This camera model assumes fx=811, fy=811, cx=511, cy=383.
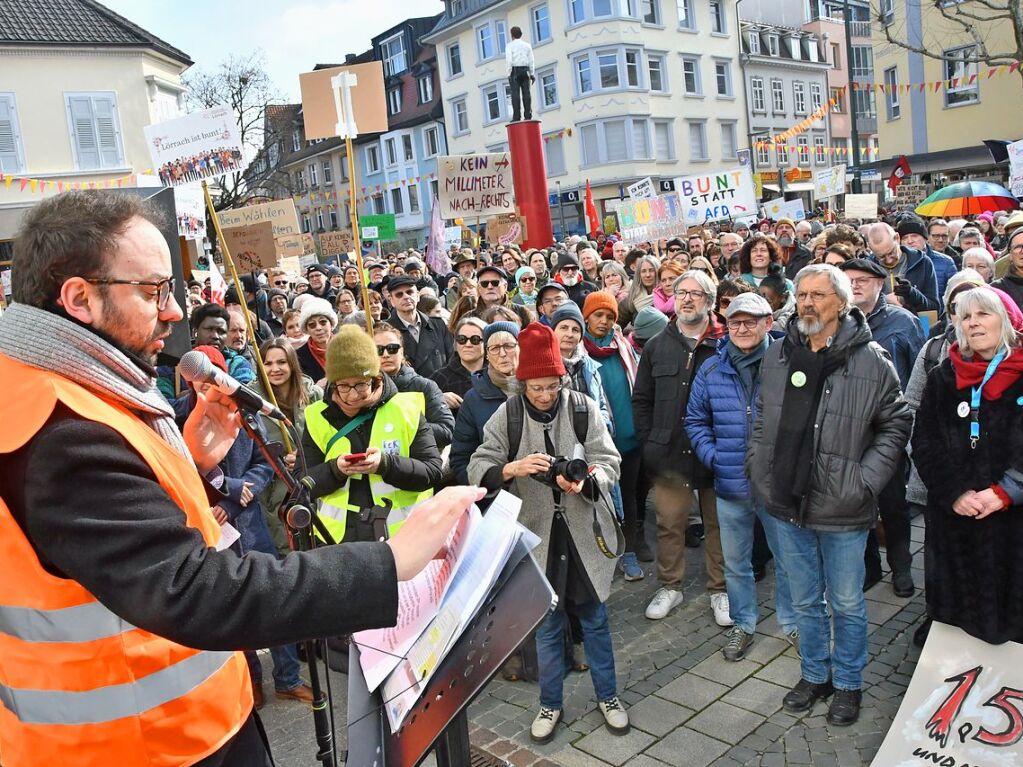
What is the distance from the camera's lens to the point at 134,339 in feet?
5.55

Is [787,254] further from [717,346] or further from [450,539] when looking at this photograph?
[450,539]

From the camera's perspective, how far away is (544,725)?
3938mm

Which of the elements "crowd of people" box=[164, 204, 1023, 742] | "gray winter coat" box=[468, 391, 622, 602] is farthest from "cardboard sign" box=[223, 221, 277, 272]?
"gray winter coat" box=[468, 391, 622, 602]

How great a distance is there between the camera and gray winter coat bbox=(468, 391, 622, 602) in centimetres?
393

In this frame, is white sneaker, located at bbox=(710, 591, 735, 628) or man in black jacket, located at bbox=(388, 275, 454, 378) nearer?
white sneaker, located at bbox=(710, 591, 735, 628)

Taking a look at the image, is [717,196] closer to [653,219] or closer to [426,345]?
[653,219]

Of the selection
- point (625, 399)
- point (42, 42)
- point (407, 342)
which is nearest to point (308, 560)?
point (625, 399)

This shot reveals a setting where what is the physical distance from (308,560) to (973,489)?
3.20 meters

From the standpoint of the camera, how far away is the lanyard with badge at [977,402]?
3607 millimetres

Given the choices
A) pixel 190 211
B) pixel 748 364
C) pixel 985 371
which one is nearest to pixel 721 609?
pixel 748 364

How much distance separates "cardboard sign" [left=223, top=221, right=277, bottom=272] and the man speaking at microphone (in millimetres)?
9498

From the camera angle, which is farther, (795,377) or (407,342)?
(407,342)

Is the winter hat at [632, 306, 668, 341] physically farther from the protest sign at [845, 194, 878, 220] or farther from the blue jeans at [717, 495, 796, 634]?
the protest sign at [845, 194, 878, 220]

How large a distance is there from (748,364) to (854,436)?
1.04 meters
